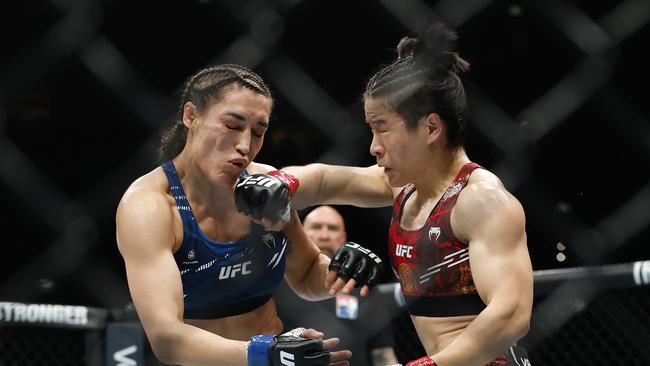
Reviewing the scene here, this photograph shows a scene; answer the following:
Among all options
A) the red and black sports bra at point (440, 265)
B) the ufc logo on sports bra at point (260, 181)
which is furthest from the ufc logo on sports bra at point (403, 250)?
the ufc logo on sports bra at point (260, 181)

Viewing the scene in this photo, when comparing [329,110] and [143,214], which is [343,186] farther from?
[329,110]

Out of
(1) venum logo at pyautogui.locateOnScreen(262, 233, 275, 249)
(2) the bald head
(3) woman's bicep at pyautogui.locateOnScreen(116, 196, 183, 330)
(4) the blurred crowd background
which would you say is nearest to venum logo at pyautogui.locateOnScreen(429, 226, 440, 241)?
(1) venum logo at pyautogui.locateOnScreen(262, 233, 275, 249)

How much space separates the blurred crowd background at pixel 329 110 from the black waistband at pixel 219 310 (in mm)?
1140

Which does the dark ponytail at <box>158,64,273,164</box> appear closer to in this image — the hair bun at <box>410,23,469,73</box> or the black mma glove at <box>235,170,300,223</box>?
the black mma glove at <box>235,170,300,223</box>

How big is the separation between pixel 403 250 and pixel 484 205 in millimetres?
262

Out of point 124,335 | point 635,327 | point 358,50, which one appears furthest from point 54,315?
point 635,327

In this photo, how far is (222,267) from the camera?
209 centimetres

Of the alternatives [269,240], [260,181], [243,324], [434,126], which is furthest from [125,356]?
[434,126]

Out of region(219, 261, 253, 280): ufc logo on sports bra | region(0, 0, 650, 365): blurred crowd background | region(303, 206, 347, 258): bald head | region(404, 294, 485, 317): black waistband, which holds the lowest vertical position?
region(404, 294, 485, 317): black waistband

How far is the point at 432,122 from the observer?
200 cm

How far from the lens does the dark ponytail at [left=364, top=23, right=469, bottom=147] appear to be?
6.48 feet

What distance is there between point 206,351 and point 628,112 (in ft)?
6.96

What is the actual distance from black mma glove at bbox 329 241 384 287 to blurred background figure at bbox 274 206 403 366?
1068 mm

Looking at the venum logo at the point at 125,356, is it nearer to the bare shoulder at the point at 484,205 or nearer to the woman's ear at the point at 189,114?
the woman's ear at the point at 189,114
